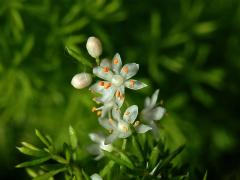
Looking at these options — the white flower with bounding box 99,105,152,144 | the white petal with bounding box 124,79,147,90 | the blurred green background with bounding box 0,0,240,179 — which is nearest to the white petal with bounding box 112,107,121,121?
the white flower with bounding box 99,105,152,144

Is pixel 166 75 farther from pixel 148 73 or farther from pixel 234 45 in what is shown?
pixel 234 45

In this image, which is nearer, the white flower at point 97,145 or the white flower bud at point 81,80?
the white flower bud at point 81,80

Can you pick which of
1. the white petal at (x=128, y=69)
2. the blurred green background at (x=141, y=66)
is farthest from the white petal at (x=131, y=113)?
the blurred green background at (x=141, y=66)

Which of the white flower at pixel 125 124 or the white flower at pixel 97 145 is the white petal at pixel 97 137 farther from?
the white flower at pixel 125 124

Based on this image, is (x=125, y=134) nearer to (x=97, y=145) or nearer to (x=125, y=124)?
(x=125, y=124)

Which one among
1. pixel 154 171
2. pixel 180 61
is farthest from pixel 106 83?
pixel 180 61

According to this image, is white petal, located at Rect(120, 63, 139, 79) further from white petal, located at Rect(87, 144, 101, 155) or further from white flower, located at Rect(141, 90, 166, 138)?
white petal, located at Rect(87, 144, 101, 155)
